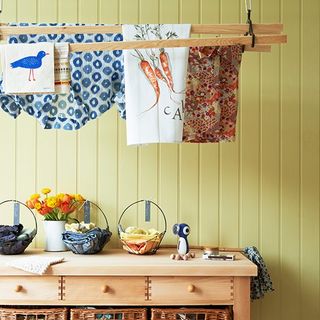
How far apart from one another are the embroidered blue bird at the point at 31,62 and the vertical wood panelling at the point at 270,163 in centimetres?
143

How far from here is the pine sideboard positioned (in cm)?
293

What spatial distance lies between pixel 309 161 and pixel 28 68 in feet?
5.85

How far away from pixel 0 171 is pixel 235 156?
145 centimetres

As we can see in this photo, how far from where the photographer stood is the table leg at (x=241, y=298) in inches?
116

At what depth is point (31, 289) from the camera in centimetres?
296

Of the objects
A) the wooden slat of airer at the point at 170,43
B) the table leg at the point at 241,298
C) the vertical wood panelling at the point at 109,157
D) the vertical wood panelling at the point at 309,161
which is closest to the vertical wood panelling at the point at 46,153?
the vertical wood panelling at the point at 109,157

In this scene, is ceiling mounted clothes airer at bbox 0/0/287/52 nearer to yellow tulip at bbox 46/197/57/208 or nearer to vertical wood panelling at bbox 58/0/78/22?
vertical wood panelling at bbox 58/0/78/22

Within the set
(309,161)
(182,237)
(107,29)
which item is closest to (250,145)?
(309,161)

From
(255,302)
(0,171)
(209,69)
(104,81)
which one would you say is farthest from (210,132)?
(0,171)

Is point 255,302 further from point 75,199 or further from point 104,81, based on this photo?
point 104,81

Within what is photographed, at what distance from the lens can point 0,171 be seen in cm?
358

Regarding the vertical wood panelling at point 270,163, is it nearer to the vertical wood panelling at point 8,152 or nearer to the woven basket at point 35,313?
the woven basket at point 35,313

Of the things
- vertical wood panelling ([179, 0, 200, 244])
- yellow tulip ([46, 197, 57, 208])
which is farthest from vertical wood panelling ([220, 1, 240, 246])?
yellow tulip ([46, 197, 57, 208])

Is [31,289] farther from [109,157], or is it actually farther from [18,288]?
[109,157]
